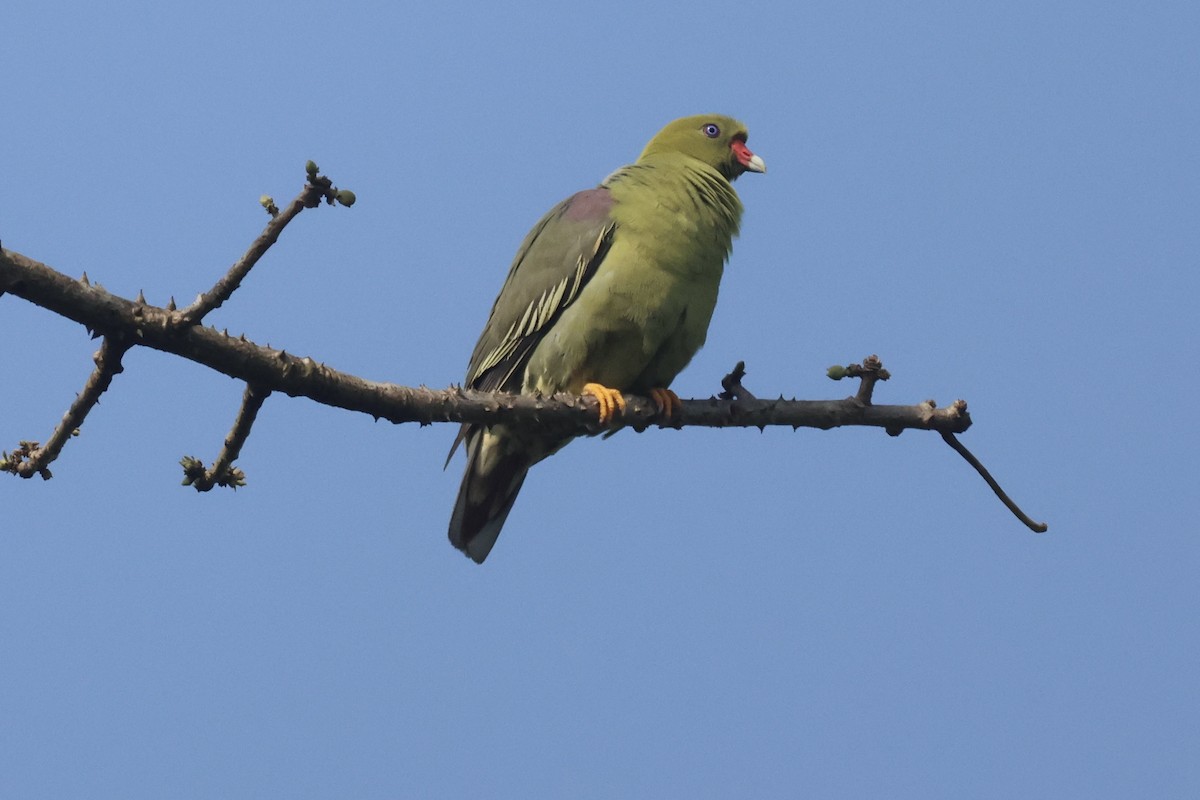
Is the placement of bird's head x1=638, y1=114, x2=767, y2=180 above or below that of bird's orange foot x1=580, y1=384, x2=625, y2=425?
above

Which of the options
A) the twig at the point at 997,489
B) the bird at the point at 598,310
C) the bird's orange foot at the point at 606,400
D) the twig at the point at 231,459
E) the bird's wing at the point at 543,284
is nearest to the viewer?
the twig at the point at 231,459

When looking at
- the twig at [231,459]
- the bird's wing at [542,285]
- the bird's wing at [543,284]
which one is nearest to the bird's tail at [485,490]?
the bird's wing at [542,285]

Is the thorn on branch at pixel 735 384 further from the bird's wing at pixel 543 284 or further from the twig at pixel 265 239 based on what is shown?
the twig at pixel 265 239

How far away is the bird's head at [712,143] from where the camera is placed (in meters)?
6.94

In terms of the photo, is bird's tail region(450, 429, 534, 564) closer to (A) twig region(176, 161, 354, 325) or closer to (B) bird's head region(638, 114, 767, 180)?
(B) bird's head region(638, 114, 767, 180)

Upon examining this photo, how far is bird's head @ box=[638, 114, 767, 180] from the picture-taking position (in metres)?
6.94

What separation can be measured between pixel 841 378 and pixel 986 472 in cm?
71

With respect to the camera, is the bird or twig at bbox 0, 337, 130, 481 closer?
twig at bbox 0, 337, 130, 481

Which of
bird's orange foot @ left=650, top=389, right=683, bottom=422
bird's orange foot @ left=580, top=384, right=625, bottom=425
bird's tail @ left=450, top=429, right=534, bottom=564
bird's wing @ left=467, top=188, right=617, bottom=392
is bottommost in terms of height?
bird's tail @ left=450, top=429, right=534, bottom=564

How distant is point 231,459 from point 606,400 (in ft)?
6.28

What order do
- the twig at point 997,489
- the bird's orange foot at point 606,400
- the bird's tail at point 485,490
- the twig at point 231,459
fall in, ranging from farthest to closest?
the bird's tail at point 485,490 → the bird's orange foot at point 606,400 → the twig at point 997,489 → the twig at point 231,459

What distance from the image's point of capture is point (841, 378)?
14.9 feet

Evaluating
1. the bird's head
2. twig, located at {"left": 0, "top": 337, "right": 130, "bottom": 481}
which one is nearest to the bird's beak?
the bird's head

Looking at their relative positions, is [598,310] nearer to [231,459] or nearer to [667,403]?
[667,403]
